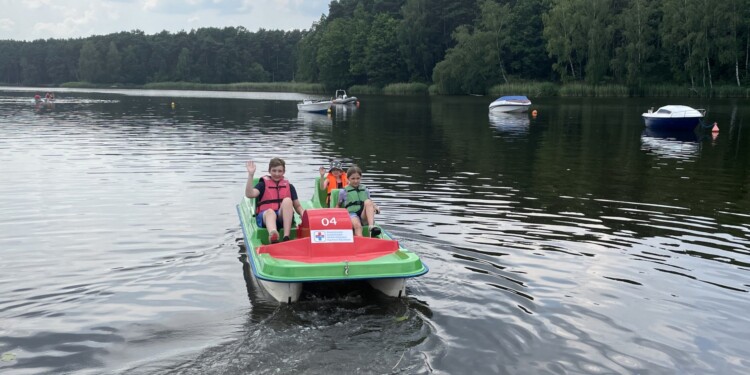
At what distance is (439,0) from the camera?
109 metres

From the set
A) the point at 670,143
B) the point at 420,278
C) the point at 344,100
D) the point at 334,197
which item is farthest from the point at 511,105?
the point at 420,278

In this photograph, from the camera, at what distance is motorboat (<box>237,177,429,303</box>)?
26.2 ft

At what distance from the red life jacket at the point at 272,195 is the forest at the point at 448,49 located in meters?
70.7

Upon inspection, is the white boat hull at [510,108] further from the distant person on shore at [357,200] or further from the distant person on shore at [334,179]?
the distant person on shore at [357,200]

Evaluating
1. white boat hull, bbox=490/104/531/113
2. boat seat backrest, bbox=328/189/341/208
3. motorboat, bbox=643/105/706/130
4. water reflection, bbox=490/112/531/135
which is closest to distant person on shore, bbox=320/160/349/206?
boat seat backrest, bbox=328/189/341/208

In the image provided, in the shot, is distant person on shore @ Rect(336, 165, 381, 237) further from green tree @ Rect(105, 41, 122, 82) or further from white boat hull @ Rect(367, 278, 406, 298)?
green tree @ Rect(105, 41, 122, 82)

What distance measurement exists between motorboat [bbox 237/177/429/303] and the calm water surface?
0.29 m

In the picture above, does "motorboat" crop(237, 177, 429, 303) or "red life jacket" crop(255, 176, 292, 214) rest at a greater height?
"red life jacket" crop(255, 176, 292, 214)

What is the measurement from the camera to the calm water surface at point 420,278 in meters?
6.89

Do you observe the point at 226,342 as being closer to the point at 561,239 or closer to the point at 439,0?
the point at 561,239

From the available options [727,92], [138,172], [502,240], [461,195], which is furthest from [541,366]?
[727,92]

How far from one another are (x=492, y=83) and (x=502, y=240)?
8090cm

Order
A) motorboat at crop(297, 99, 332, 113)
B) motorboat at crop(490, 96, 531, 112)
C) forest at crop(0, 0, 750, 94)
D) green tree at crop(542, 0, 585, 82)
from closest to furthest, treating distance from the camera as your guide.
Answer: motorboat at crop(490, 96, 531, 112)
motorboat at crop(297, 99, 332, 113)
forest at crop(0, 0, 750, 94)
green tree at crop(542, 0, 585, 82)

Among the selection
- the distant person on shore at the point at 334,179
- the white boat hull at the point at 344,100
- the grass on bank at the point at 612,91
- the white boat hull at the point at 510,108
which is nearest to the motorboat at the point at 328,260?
the distant person on shore at the point at 334,179
